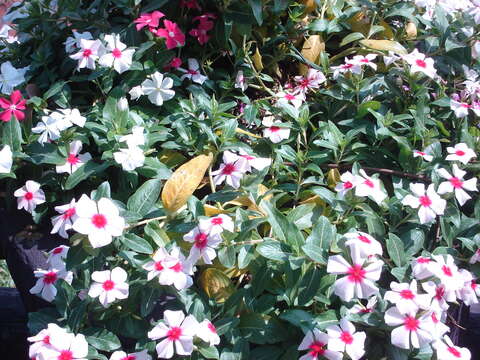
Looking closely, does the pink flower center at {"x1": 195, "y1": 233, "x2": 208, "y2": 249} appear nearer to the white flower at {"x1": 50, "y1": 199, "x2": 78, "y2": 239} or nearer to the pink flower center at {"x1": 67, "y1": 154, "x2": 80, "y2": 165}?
the white flower at {"x1": 50, "y1": 199, "x2": 78, "y2": 239}

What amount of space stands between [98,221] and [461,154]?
0.78 metres

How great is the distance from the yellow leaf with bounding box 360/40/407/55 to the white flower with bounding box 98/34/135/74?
0.62 m

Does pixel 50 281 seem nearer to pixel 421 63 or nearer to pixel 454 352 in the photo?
pixel 454 352

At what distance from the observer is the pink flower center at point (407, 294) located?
102cm

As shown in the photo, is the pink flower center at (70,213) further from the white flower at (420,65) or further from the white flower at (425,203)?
the white flower at (420,65)

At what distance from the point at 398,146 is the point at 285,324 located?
1.84 feet

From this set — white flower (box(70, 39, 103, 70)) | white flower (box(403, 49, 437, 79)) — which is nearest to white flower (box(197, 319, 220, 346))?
white flower (box(70, 39, 103, 70))

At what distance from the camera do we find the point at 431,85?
63.5 inches

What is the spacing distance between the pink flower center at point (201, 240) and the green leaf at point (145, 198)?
13cm

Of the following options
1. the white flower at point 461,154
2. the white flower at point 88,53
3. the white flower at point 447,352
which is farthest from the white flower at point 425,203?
the white flower at point 88,53

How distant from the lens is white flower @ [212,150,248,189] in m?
1.22

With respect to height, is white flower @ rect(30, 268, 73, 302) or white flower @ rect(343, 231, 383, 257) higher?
white flower @ rect(343, 231, 383, 257)

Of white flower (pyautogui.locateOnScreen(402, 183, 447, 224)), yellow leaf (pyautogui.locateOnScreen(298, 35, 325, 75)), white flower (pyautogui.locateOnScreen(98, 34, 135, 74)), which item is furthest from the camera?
yellow leaf (pyautogui.locateOnScreen(298, 35, 325, 75))

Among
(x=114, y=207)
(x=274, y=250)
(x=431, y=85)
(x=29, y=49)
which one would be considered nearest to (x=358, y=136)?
(x=431, y=85)
